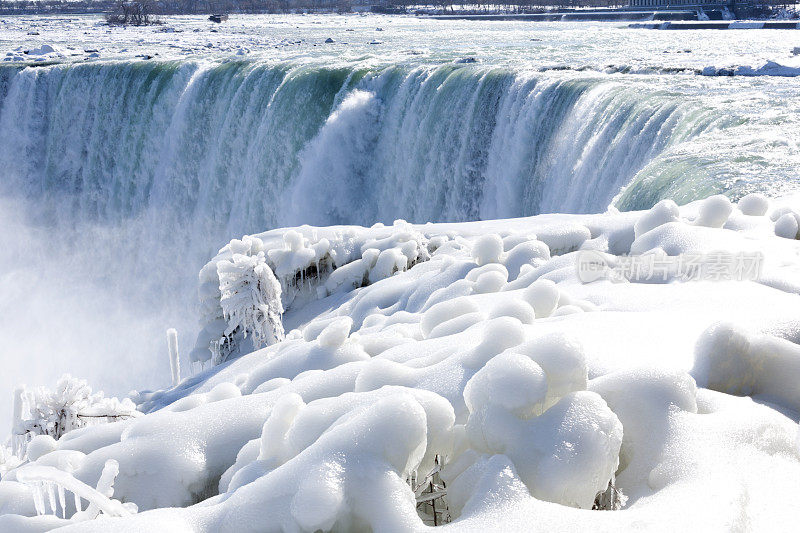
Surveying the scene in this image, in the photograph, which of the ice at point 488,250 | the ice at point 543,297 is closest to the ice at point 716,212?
the ice at point 488,250

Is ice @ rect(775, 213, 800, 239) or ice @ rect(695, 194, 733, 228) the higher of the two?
ice @ rect(695, 194, 733, 228)

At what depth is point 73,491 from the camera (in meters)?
2.07

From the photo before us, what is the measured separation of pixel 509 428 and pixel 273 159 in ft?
54.8

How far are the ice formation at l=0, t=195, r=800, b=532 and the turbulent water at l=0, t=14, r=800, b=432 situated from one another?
16.9ft

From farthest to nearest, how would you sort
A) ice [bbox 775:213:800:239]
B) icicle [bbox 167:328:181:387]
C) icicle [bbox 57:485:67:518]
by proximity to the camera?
icicle [bbox 167:328:181:387] < ice [bbox 775:213:800:239] < icicle [bbox 57:485:67:518]

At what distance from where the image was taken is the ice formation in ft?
6.43

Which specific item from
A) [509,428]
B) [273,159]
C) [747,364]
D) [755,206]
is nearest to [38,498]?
[509,428]

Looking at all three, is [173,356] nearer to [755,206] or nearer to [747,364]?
[755,206]

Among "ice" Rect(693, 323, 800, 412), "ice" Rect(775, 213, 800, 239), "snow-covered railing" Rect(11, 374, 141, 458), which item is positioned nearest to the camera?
"ice" Rect(693, 323, 800, 412)

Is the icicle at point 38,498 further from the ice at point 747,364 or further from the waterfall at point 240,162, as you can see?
the waterfall at point 240,162

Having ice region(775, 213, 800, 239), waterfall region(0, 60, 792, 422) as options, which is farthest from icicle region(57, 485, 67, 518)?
waterfall region(0, 60, 792, 422)

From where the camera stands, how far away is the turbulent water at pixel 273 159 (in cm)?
1149

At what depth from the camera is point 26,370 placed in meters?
16.3

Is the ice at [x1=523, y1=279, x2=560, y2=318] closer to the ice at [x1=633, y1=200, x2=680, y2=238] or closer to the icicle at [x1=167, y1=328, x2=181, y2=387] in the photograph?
the ice at [x1=633, y1=200, x2=680, y2=238]
